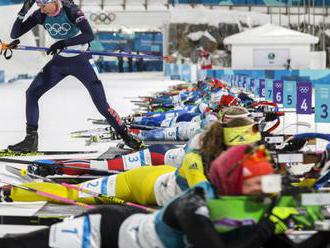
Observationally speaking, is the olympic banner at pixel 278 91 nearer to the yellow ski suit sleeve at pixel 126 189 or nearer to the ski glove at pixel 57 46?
the ski glove at pixel 57 46

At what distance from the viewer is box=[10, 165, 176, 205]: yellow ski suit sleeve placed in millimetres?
4560

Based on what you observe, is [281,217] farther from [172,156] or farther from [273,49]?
[273,49]

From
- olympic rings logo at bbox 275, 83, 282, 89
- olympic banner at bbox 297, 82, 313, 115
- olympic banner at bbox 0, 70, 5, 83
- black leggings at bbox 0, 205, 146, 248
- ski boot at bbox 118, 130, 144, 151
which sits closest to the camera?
black leggings at bbox 0, 205, 146, 248

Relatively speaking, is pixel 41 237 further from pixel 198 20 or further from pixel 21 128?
pixel 198 20

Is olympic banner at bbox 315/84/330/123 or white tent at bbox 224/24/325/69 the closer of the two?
olympic banner at bbox 315/84/330/123

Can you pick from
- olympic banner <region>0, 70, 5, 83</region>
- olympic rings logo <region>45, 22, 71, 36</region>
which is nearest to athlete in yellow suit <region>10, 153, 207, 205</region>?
olympic rings logo <region>45, 22, 71, 36</region>

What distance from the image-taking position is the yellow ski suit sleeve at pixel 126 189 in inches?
180

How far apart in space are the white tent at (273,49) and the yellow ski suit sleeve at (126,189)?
2746 cm

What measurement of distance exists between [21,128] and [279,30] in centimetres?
2247

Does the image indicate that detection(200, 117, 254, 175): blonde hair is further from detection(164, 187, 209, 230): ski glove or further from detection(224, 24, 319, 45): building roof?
detection(224, 24, 319, 45): building roof

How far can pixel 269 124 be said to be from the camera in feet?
23.3

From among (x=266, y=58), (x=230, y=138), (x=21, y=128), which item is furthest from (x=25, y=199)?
(x=266, y=58)

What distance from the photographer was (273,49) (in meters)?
32.0

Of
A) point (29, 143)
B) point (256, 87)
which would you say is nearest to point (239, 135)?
point (29, 143)
